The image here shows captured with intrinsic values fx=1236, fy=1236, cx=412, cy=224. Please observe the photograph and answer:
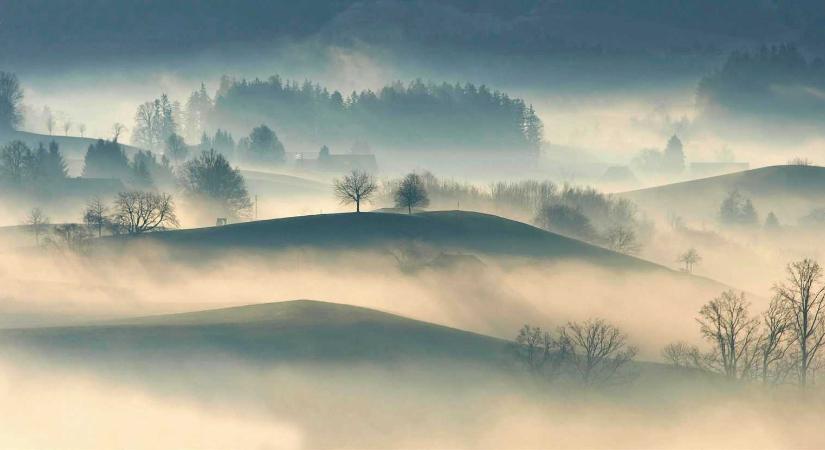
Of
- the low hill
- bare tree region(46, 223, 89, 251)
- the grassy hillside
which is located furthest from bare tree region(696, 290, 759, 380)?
bare tree region(46, 223, 89, 251)

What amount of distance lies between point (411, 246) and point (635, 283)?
3193 centimetres

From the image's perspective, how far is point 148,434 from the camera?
9300 centimetres

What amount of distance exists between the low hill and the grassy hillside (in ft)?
171

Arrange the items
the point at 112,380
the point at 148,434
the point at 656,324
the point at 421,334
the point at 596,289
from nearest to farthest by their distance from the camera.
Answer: the point at 148,434, the point at 112,380, the point at 421,334, the point at 656,324, the point at 596,289

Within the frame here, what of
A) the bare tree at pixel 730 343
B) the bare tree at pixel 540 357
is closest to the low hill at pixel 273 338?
the bare tree at pixel 540 357

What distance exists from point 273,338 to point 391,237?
6749cm

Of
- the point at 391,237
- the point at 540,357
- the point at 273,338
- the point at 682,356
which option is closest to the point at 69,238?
the point at 391,237

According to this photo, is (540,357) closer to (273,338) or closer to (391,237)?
(273,338)

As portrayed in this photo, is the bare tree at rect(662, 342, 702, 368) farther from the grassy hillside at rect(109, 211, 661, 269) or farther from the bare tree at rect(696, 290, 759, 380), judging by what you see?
the grassy hillside at rect(109, 211, 661, 269)

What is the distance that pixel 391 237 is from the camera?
179m

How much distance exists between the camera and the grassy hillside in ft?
581

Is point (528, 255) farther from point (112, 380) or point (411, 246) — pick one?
point (112, 380)

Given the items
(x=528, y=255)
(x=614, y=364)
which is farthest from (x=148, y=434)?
(x=528, y=255)

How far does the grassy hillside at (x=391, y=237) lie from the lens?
177000mm
